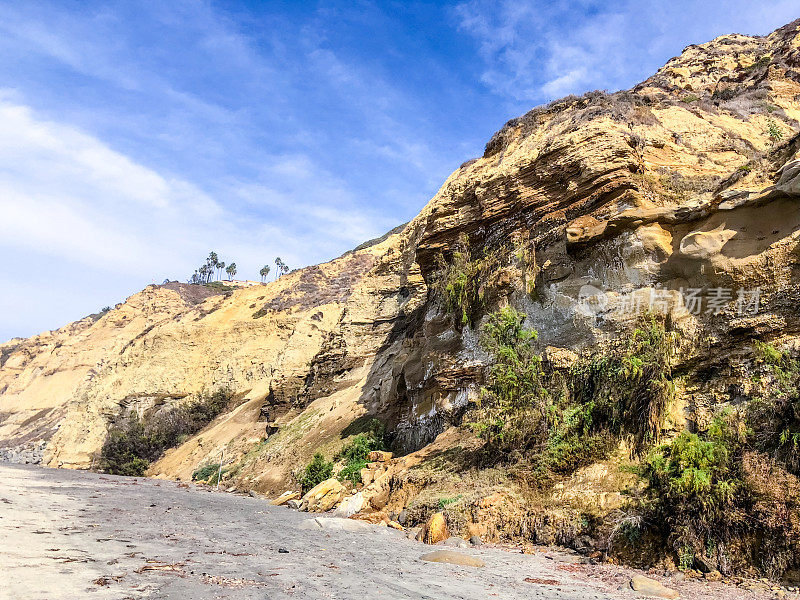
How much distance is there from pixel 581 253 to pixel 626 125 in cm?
501

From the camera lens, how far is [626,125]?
14.0m

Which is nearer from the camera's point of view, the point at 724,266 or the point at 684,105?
the point at 724,266

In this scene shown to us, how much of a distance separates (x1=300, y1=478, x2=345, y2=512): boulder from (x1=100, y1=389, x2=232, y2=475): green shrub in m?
24.1

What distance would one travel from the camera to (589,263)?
1136cm

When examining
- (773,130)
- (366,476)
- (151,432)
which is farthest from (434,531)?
(151,432)

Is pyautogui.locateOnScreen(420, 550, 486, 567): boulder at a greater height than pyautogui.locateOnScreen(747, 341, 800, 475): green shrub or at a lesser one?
lesser

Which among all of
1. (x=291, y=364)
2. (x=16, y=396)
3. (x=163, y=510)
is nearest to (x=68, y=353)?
(x=16, y=396)

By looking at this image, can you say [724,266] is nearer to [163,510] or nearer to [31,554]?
[31,554]

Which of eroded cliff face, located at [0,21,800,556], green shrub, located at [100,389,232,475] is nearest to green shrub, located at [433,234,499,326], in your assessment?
eroded cliff face, located at [0,21,800,556]

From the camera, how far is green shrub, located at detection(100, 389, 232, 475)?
3381 cm

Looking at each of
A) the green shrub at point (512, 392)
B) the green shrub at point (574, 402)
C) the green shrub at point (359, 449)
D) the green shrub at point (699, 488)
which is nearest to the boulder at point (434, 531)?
the green shrub at point (574, 402)

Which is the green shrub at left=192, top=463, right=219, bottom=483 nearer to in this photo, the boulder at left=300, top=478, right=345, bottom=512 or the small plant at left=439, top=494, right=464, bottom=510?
the boulder at left=300, top=478, right=345, bottom=512

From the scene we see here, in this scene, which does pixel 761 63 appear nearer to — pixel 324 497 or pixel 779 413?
pixel 779 413

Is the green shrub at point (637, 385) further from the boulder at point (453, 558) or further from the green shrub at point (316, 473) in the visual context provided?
the green shrub at point (316, 473)
